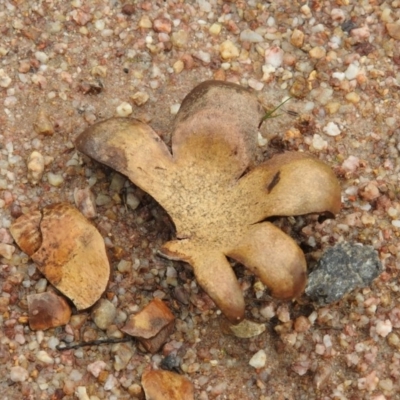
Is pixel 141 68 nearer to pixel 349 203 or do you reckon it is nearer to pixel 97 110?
pixel 97 110

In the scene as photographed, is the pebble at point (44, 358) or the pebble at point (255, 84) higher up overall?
the pebble at point (255, 84)

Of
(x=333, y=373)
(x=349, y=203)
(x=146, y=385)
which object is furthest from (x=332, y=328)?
(x=146, y=385)

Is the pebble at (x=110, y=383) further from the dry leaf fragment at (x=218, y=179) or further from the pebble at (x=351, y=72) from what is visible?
the pebble at (x=351, y=72)

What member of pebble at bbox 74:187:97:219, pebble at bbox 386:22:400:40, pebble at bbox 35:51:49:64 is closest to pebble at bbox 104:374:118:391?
pebble at bbox 74:187:97:219

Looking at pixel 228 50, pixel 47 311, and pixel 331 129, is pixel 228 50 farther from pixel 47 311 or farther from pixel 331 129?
pixel 47 311

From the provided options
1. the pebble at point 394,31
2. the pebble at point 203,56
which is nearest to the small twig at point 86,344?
the pebble at point 203,56

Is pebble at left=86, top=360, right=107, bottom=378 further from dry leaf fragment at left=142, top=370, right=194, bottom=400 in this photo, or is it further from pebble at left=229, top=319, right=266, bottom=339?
pebble at left=229, top=319, right=266, bottom=339
